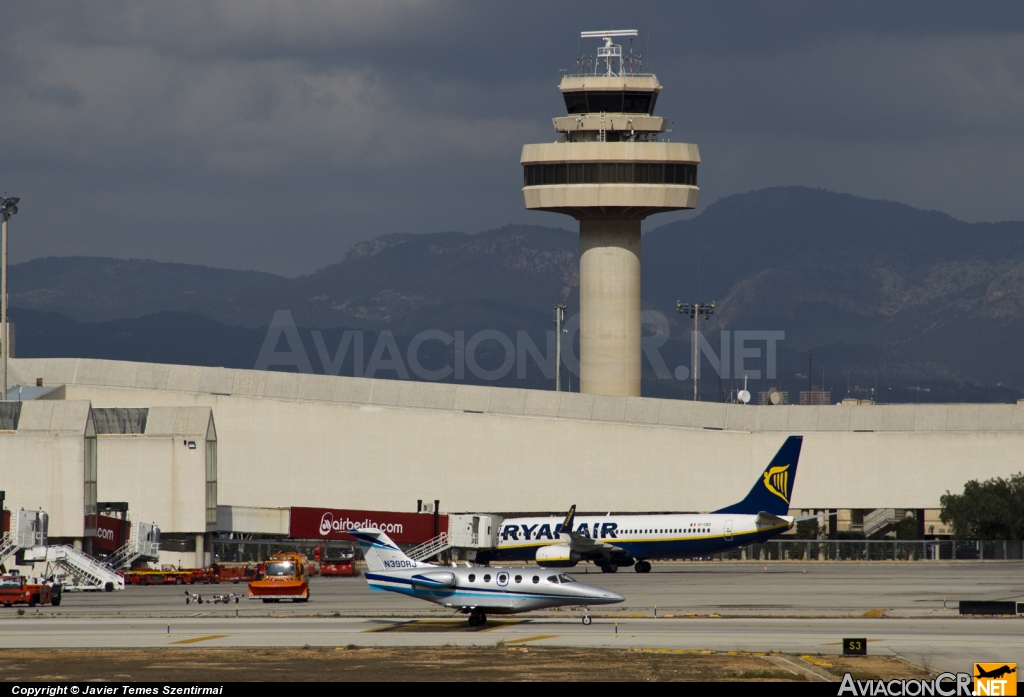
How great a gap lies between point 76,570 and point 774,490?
3914 cm

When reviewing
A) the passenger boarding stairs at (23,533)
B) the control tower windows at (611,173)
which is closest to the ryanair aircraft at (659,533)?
the passenger boarding stairs at (23,533)

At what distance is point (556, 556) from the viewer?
266 feet

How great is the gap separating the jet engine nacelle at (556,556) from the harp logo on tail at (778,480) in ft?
40.1

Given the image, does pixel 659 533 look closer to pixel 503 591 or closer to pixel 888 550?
pixel 888 550

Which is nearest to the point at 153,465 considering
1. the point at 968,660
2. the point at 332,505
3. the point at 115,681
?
the point at 332,505

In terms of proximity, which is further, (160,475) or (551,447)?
(551,447)

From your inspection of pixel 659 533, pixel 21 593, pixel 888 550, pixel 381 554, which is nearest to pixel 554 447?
pixel 888 550

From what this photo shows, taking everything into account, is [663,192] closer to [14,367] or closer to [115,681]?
[14,367]

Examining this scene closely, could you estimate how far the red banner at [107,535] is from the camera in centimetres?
9400

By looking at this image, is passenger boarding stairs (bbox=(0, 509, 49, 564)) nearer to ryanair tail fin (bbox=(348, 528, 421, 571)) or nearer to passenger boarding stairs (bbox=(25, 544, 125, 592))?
passenger boarding stairs (bbox=(25, 544, 125, 592))

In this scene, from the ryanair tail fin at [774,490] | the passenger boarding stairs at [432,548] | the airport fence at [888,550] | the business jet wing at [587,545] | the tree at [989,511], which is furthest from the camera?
the tree at [989,511]

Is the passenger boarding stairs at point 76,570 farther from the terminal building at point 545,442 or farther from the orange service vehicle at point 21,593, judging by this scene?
the terminal building at point 545,442

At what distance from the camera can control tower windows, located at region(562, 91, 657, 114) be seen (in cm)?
12444

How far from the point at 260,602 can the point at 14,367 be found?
225 ft
